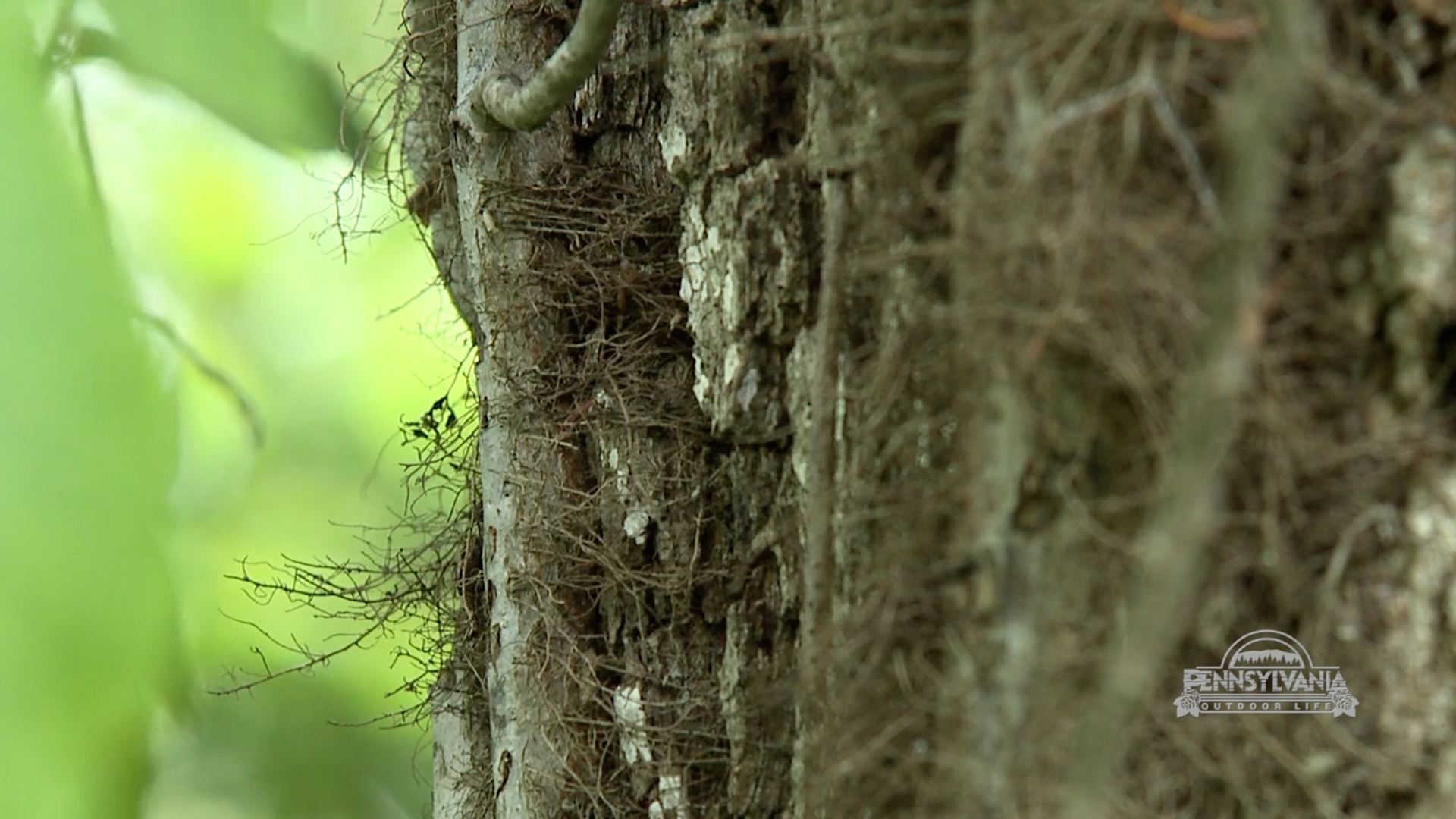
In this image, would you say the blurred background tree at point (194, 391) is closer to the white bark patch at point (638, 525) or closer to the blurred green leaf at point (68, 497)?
the blurred green leaf at point (68, 497)

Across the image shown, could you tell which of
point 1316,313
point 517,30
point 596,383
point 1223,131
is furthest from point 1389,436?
point 517,30

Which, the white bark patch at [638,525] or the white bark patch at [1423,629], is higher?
the white bark patch at [638,525]

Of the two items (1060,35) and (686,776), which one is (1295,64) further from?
(686,776)

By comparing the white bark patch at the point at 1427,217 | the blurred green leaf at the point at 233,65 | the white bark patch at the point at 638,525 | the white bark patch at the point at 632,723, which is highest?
the blurred green leaf at the point at 233,65

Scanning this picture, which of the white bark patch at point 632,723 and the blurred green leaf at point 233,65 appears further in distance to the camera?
the blurred green leaf at point 233,65

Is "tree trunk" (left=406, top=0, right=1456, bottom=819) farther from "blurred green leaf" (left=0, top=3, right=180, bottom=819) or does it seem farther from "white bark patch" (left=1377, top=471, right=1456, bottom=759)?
"blurred green leaf" (left=0, top=3, right=180, bottom=819)

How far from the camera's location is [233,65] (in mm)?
1587

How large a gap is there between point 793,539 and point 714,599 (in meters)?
0.11

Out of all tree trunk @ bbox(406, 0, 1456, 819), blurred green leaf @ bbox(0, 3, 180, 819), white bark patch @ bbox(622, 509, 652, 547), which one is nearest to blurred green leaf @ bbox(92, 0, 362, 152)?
blurred green leaf @ bbox(0, 3, 180, 819)

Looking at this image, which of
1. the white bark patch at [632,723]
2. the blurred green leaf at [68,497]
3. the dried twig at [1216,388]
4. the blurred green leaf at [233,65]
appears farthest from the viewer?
the blurred green leaf at [233,65]

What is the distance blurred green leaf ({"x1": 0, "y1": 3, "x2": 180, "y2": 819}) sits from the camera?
1.41 metres

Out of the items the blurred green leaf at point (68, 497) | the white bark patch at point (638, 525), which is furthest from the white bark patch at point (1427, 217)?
the blurred green leaf at point (68, 497)

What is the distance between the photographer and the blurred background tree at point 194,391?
1446 millimetres

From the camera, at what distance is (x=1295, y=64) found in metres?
0.57
